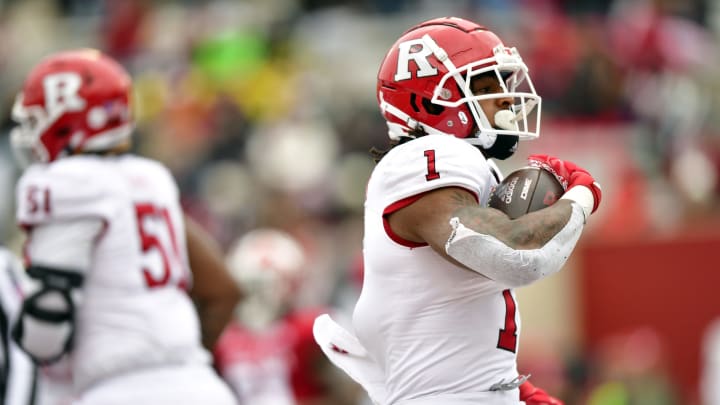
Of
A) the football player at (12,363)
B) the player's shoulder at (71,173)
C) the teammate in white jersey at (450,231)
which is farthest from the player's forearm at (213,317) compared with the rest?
the teammate in white jersey at (450,231)

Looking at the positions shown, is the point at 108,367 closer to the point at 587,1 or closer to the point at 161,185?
the point at 161,185

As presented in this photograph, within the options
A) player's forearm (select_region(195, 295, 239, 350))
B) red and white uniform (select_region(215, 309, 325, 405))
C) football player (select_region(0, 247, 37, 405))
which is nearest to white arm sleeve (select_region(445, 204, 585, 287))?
player's forearm (select_region(195, 295, 239, 350))

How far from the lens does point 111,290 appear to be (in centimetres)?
509

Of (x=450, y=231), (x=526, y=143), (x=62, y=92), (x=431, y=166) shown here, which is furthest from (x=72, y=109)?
(x=526, y=143)

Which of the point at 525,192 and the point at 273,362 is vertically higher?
the point at 525,192

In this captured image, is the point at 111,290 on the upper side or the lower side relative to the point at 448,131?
lower

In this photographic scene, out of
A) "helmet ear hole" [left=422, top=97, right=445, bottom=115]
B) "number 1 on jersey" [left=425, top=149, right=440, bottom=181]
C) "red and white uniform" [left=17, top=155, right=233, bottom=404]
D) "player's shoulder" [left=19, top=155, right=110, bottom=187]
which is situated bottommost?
"red and white uniform" [left=17, top=155, right=233, bottom=404]

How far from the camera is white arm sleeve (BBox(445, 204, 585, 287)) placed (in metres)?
3.71

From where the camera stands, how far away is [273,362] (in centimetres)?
804

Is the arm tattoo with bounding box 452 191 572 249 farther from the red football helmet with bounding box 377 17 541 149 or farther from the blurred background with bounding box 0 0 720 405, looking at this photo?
the blurred background with bounding box 0 0 720 405

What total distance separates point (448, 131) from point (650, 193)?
7.50 metres

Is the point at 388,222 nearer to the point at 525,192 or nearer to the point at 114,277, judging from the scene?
the point at 525,192

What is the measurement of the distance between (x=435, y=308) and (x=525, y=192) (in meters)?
0.42

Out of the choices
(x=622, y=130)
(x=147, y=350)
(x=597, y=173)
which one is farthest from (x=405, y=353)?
(x=622, y=130)
